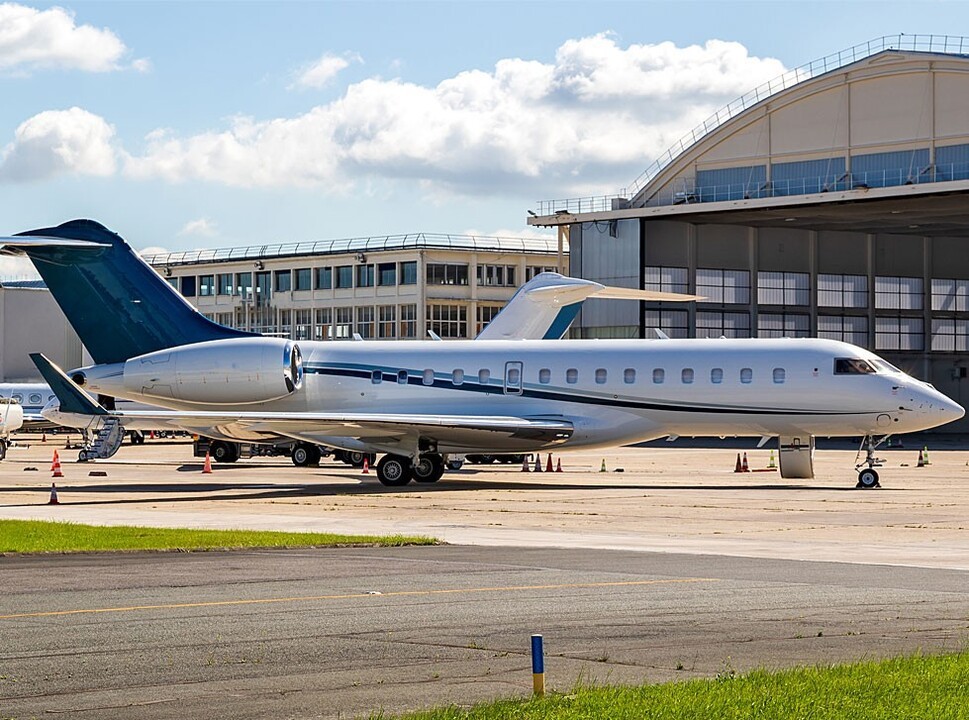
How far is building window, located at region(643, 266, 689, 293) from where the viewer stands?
7900 centimetres

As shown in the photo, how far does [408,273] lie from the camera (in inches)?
4171

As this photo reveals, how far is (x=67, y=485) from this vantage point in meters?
37.2

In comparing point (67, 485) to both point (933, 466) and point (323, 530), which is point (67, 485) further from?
point (933, 466)

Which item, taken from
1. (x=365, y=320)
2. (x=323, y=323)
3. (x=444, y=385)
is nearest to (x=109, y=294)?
(x=444, y=385)

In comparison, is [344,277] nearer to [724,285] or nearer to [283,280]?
[283,280]

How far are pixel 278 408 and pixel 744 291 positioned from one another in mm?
48790

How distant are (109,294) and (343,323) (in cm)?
7089

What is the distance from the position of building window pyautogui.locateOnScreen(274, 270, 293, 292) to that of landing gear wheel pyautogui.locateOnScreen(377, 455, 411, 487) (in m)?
77.7

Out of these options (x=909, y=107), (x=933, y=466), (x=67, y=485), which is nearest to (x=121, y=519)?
(x=67, y=485)

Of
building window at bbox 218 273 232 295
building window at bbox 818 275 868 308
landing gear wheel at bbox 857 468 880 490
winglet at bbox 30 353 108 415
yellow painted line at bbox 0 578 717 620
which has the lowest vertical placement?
landing gear wheel at bbox 857 468 880 490

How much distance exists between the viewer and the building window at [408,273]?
105375 millimetres

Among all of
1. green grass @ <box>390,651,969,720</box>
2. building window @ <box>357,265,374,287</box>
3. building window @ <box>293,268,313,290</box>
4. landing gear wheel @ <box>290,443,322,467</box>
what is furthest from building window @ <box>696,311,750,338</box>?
green grass @ <box>390,651,969,720</box>

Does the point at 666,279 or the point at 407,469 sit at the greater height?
the point at 666,279

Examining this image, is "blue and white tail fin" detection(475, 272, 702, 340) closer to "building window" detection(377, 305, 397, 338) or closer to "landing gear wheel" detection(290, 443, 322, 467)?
"landing gear wheel" detection(290, 443, 322, 467)
